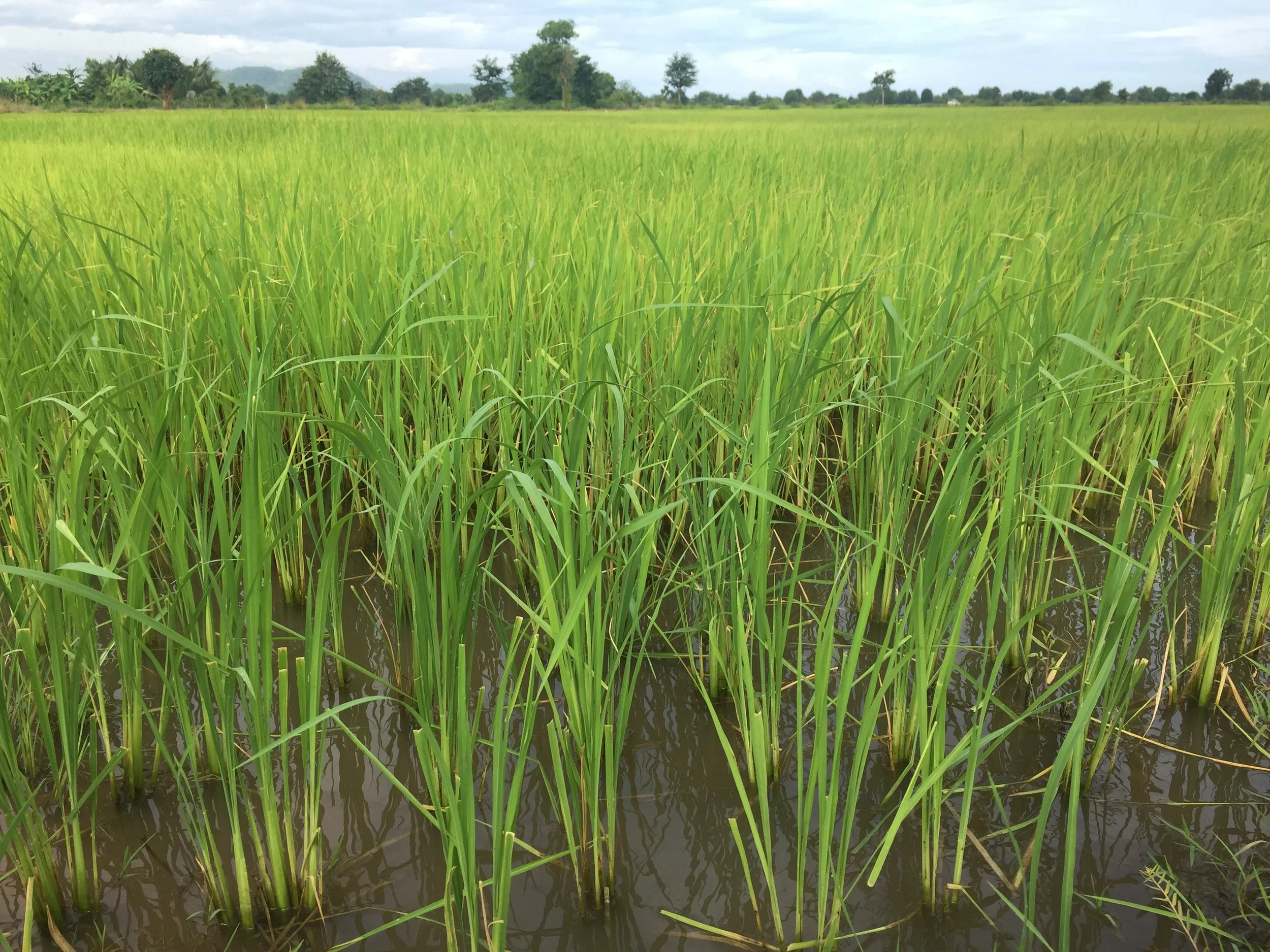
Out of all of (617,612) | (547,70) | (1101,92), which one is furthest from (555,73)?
(617,612)

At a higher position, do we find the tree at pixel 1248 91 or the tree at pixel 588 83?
the tree at pixel 588 83

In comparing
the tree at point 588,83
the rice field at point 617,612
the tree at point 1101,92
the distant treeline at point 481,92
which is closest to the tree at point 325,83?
the distant treeline at point 481,92

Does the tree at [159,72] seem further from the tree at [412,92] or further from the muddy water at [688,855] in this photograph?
the muddy water at [688,855]

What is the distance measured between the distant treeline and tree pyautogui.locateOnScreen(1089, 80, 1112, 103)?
54 mm

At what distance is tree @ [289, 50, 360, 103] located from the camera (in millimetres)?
45094

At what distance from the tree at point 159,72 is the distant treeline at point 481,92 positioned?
A: 0.12 feet

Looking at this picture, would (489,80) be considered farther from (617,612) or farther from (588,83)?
(617,612)

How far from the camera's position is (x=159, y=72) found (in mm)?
37000

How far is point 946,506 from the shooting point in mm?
1001

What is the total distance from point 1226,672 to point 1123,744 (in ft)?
0.70

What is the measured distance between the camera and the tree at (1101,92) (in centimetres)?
3269

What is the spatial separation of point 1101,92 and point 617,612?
41.5m

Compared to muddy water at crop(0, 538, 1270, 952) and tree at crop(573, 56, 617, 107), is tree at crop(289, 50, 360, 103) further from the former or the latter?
muddy water at crop(0, 538, 1270, 952)

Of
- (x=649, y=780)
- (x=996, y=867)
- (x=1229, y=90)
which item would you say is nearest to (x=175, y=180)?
(x=649, y=780)
